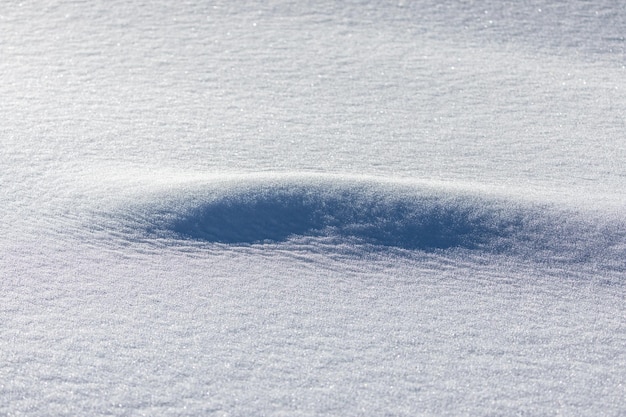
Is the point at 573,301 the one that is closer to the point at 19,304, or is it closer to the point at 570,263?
the point at 570,263

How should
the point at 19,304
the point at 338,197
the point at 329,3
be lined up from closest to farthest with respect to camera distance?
1. the point at 19,304
2. the point at 338,197
3. the point at 329,3

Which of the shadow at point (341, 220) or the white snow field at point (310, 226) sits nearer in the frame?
the white snow field at point (310, 226)

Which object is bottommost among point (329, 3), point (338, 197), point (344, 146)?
point (338, 197)

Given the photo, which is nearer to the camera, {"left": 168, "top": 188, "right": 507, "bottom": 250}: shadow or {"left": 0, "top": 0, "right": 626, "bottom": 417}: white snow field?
{"left": 0, "top": 0, "right": 626, "bottom": 417}: white snow field

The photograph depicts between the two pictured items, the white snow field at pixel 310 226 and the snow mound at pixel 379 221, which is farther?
the snow mound at pixel 379 221

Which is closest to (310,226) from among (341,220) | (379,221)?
(341,220)

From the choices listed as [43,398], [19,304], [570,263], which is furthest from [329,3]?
[43,398]

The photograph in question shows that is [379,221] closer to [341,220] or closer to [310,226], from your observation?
[341,220]
